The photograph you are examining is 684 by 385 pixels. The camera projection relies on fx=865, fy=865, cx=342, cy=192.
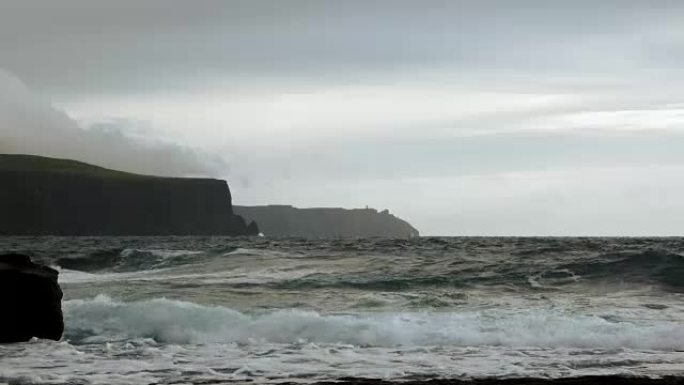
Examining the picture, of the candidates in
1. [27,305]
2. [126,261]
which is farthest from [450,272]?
[126,261]

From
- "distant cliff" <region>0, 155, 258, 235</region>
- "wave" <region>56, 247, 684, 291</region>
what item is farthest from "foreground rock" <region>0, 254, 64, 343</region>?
"distant cliff" <region>0, 155, 258, 235</region>

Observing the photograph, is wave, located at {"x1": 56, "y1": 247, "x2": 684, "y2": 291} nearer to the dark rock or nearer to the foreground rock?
the foreground rock

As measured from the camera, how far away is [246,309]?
2202 cm

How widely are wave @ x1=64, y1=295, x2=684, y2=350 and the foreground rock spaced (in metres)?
0.77

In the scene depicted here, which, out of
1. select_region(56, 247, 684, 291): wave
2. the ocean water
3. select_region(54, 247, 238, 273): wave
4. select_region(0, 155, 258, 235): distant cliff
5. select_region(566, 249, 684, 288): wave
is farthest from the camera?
select_region(0, 155, 258, 235): distant cliff

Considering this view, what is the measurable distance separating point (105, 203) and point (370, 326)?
152 meters

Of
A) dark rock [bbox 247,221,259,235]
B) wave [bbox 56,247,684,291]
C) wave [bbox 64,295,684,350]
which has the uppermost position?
dark rock [bbox 247,221,259,235]

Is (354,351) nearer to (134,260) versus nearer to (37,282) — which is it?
(37,282)

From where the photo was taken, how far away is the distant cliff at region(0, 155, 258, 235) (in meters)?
151

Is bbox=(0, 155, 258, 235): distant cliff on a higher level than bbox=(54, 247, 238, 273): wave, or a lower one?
higher

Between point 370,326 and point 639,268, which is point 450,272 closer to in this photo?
point 639,268

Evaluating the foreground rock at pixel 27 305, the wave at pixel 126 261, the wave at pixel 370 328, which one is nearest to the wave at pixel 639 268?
the wave at pixel 370 328

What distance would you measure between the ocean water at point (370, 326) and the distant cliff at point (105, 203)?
126321 mm

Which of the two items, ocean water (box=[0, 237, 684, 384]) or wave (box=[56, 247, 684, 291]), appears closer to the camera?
ocean water (box=[0, 237, 684, 384])
